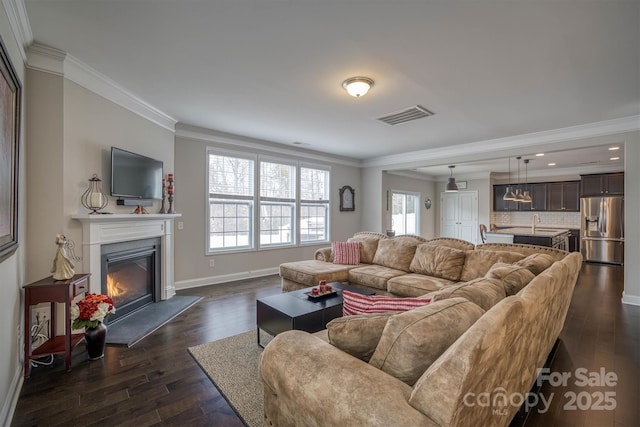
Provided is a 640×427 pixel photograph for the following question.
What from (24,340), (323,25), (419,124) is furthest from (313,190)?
(24,340)

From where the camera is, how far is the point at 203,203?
195 inches

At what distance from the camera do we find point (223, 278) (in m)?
5.21

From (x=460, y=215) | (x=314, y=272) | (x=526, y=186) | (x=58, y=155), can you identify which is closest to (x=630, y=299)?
(x=314, y=272)

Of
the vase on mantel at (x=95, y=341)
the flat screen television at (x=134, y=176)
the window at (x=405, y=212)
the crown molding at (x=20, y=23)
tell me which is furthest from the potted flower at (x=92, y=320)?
the window at (x=405, y=212)

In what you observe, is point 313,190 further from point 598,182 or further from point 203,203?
point 598,182

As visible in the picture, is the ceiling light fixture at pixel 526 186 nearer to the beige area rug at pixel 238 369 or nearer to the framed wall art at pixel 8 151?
the beige area rug at pixel 238 369

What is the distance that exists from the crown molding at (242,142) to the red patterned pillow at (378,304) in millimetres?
4076

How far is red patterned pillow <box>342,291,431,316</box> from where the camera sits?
156cm

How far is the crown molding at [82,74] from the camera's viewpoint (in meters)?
2.56

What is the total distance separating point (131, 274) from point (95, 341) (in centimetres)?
132

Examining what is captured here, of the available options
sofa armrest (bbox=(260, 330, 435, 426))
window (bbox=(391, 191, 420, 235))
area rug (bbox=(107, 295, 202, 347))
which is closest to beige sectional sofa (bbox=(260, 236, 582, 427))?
sofa armrest (bbox=(260, 330, 435, 426))

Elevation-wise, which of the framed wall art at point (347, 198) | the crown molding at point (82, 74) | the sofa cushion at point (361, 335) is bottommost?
the sofa cushion at point (361, 335)

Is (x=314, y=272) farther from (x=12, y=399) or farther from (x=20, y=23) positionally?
(x=20, y=23)

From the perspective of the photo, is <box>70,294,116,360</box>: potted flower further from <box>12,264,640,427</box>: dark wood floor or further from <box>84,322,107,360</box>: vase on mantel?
<box>12,264,640,427</box>: dark wood floor
